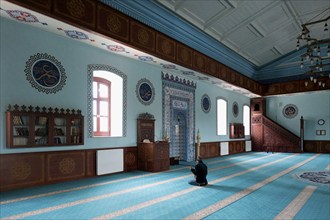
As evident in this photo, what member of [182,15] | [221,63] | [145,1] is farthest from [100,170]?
[221,63]

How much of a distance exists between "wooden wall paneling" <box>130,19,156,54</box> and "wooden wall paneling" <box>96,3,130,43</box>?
0.16 meters

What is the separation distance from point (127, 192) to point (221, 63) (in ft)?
21.0

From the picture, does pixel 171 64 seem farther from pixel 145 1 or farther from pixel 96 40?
pixel 96 40

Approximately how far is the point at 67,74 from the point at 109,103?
1491 millimetres

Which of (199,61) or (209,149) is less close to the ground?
(199,61)

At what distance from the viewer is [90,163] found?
5723 millimetres

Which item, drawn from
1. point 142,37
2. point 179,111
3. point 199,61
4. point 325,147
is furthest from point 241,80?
point 142,37

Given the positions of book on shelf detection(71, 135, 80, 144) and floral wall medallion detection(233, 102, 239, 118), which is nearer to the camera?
book on shelf detection(71, 135, 80, 144)

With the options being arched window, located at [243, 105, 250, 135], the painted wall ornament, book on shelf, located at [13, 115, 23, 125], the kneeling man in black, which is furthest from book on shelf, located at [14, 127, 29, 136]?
arched window, located at [243, 105, 250, 135]

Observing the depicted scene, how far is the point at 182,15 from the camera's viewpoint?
6.75 metres

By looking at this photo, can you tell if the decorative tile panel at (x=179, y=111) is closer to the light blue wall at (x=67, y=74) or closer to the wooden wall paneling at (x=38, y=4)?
the light blue wall at (x=67, y=74)

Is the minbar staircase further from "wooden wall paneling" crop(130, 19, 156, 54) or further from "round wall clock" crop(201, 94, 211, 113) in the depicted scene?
"wooden wall paneling" crop(130, 19, 156, 54)

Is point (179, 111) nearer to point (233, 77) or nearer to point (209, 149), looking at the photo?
point (209, 149)

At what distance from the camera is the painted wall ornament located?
4.79 metres
